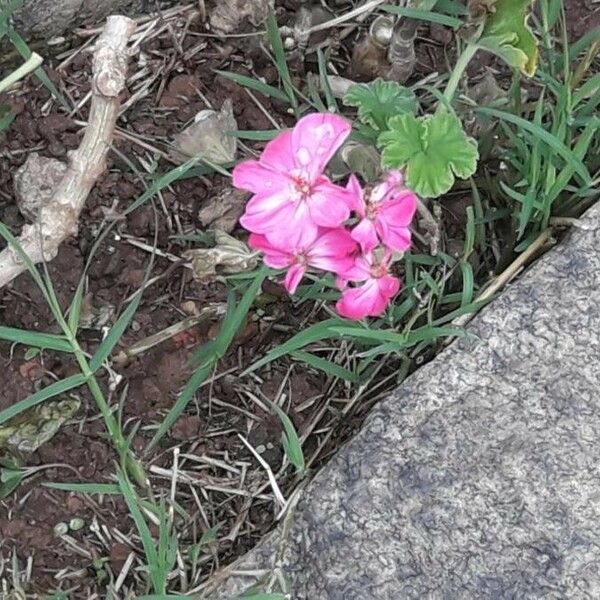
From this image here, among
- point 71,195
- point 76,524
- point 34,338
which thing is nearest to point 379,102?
point 71,195

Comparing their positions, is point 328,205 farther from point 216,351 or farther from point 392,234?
point 216,351

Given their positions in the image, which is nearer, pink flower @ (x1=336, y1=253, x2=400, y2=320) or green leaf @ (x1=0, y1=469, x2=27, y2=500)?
pink flower @ (x1=336, y1=253, x2=400, y2=320)

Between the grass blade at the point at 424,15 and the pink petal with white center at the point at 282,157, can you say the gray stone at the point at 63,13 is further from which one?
the pink petal with white center at the point at 282,157

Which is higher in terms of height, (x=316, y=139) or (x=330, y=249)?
(x=316, y=139)

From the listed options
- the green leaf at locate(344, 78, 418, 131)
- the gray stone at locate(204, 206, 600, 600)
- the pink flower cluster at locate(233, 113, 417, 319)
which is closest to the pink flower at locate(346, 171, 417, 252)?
the pink flower cluster at locate(233, 113, 417, 319)

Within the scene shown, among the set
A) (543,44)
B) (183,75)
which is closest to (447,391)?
(543,44)

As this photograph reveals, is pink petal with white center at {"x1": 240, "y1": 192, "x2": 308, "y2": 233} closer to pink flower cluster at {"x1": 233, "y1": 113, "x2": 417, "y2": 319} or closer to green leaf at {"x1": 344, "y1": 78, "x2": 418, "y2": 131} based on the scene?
pink flower cluster at {"x1": 233, "y1": 113, "x2": 417, "y2": 319}

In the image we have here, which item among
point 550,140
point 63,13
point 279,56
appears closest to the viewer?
point 550,140
